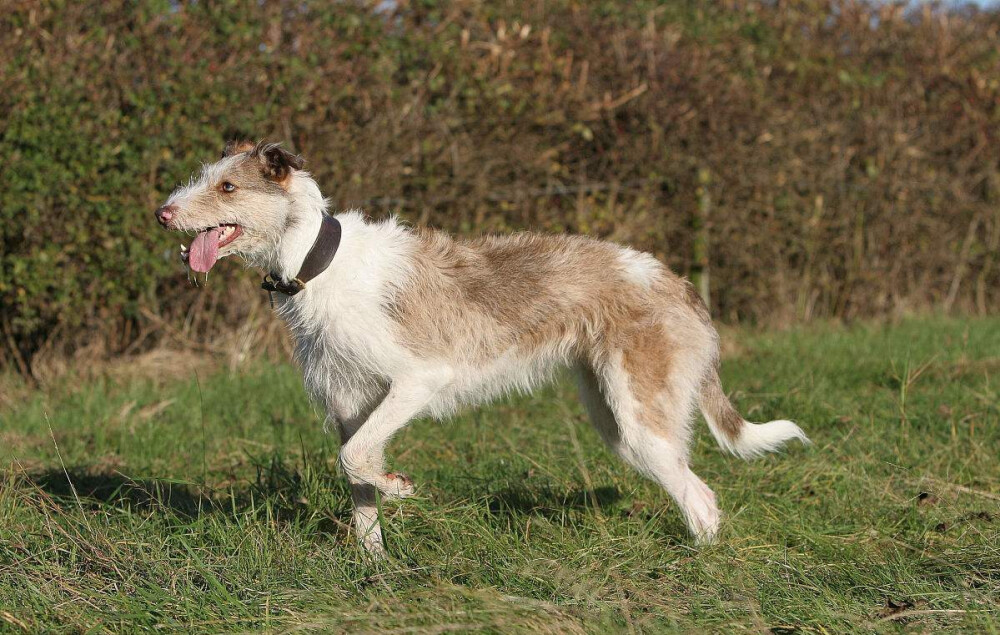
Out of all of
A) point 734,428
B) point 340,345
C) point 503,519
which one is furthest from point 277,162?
point 734,428

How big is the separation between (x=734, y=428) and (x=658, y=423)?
0.44 meters

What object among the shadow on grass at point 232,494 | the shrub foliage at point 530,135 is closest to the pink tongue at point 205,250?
the shadow on grass at point 232,494

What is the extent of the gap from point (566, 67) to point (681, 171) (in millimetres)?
1336

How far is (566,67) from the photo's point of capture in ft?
27.2

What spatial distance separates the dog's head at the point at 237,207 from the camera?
400 centimetres

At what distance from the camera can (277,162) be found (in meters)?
4.14

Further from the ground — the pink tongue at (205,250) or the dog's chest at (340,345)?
the pink tongue at (205,250)

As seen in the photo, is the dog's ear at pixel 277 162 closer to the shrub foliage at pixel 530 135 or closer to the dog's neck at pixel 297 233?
the dog's neck at pixel 297 233

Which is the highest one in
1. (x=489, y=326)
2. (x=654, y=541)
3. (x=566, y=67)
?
(x=566, y=67)

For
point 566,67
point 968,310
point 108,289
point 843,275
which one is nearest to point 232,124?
point 108,289

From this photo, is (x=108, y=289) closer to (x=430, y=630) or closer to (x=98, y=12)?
(x=98, y=12)

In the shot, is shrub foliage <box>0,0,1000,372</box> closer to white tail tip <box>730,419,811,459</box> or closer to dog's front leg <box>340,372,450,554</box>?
dog's front leg <box>340,372,450,554</box>

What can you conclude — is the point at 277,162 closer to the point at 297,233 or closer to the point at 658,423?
the point at 297,233

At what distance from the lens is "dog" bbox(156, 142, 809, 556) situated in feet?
13.3
